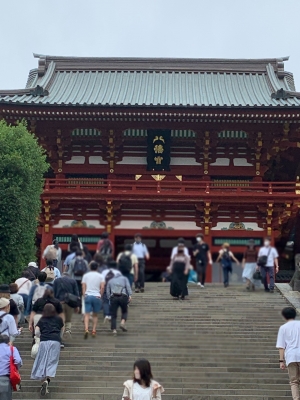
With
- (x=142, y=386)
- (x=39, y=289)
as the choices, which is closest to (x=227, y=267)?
(x=39, y=289)

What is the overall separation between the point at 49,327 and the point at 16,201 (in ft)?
25.1

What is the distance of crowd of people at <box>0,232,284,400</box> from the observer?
10.3 metres

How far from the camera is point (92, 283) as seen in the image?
1298 centimetres

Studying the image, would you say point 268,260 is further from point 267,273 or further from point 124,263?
point 124,263

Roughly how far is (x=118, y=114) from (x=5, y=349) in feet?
52.0

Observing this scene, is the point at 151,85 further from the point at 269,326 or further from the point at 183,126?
the point at 269,326

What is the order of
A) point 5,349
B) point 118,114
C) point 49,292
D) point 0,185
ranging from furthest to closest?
point 118,114 → point 0,185 → point 49,292 → point 5,349

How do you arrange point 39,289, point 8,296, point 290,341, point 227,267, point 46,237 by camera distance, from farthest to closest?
point 46,237
point 227,267
point 39,289
point 8,296
point 290,341

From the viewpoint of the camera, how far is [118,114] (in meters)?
23.8

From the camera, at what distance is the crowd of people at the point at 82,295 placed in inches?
404

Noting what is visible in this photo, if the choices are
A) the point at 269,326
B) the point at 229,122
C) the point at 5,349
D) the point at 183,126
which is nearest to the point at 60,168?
the point at 183,126

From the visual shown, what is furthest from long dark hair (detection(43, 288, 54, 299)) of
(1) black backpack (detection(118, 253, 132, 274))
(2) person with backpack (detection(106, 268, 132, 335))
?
(1) black backpack (detection(118, 253, 132, 274))

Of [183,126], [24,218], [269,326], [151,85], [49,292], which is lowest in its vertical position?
[269,326]

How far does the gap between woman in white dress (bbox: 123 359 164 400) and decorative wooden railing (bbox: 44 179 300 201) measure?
16.7 metres
